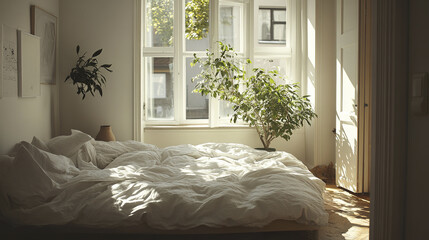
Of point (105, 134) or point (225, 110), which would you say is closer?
point (105, 134)

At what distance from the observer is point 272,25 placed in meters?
6.23

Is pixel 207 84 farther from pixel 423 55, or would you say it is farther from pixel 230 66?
pixel 423 55

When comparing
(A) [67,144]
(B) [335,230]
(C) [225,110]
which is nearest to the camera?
(B) [335,230]

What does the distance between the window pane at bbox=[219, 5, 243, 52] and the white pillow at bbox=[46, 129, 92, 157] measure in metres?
2.96

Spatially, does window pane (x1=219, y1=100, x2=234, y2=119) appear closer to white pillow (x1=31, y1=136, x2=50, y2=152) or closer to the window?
the window

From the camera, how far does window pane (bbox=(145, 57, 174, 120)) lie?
602cm

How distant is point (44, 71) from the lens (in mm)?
4930

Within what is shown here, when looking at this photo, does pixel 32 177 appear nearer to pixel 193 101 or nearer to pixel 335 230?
pixel 335 230

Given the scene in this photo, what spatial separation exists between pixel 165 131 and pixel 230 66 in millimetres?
1331

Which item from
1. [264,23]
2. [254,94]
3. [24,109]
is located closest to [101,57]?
[24,109]

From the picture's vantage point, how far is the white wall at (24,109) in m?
3.90

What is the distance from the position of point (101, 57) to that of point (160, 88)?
950 millimetres

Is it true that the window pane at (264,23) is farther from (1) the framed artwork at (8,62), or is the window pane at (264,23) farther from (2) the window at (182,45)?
(1) the framed artwork at (8,62)

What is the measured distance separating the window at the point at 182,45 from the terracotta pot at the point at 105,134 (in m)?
0.83
